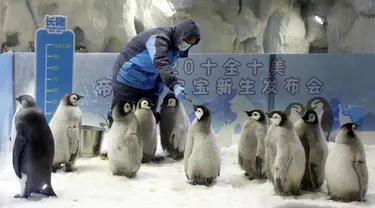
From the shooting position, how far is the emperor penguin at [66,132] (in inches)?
108

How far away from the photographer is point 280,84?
12.9ft

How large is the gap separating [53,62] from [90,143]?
1.92 feet

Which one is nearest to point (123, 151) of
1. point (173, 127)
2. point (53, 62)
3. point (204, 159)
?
point (204, 159)

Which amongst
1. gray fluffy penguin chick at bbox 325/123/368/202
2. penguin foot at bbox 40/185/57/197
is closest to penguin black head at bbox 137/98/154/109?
penguin foot at bbox 40/185/57/197

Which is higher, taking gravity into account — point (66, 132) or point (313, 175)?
point (66, 132)

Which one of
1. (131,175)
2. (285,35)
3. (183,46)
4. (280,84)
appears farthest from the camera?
(285,35)

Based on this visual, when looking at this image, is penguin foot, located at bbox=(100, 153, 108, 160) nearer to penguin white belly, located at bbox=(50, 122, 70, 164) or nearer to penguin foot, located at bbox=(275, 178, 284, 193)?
penguin white belly, located at bbox=(50, 122, 70, 164)

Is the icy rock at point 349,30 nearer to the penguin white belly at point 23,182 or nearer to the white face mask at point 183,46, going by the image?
the white face mask at point 183,46

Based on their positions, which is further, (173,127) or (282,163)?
(173,127)

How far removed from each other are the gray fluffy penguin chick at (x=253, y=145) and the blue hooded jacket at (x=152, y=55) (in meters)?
0.54

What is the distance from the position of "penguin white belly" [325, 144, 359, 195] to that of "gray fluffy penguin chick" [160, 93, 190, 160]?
3.79 ft

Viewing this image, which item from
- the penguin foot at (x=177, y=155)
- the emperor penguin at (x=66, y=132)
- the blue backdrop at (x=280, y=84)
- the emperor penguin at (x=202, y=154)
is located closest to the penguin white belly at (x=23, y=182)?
the emperor penguin at (x=66, y=132)

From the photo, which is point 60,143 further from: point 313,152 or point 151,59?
point 313,152

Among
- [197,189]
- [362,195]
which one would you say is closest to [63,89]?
[197,189]
